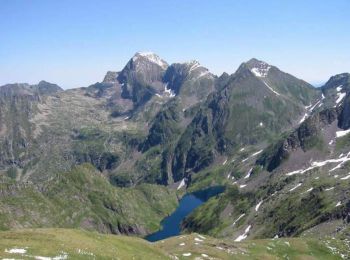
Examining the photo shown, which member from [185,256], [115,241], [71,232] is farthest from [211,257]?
[71,232]

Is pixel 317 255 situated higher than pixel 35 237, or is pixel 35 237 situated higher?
pixel 35 237

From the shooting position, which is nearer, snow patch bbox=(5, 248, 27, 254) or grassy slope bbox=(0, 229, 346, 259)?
snow patch bbox=(5, 248, 27, 254)

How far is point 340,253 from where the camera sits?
167250 mm

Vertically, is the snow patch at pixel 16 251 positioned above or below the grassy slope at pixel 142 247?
above

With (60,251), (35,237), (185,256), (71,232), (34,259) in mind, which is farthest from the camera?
(185,256)

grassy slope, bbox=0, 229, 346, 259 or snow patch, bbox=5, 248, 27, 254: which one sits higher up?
snow patch, bbox=5, 248, 27, 254

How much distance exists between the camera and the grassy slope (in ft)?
253

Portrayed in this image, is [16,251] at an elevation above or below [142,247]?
above

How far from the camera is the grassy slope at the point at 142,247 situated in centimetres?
7706

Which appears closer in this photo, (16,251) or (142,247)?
(16,251)

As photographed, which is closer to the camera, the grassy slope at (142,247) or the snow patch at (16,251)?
the snow patch at (16,251)

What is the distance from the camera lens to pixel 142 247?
106 meters

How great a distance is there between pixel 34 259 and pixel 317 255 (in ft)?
394

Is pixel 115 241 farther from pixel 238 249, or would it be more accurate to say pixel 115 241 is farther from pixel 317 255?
pixel 317 255
